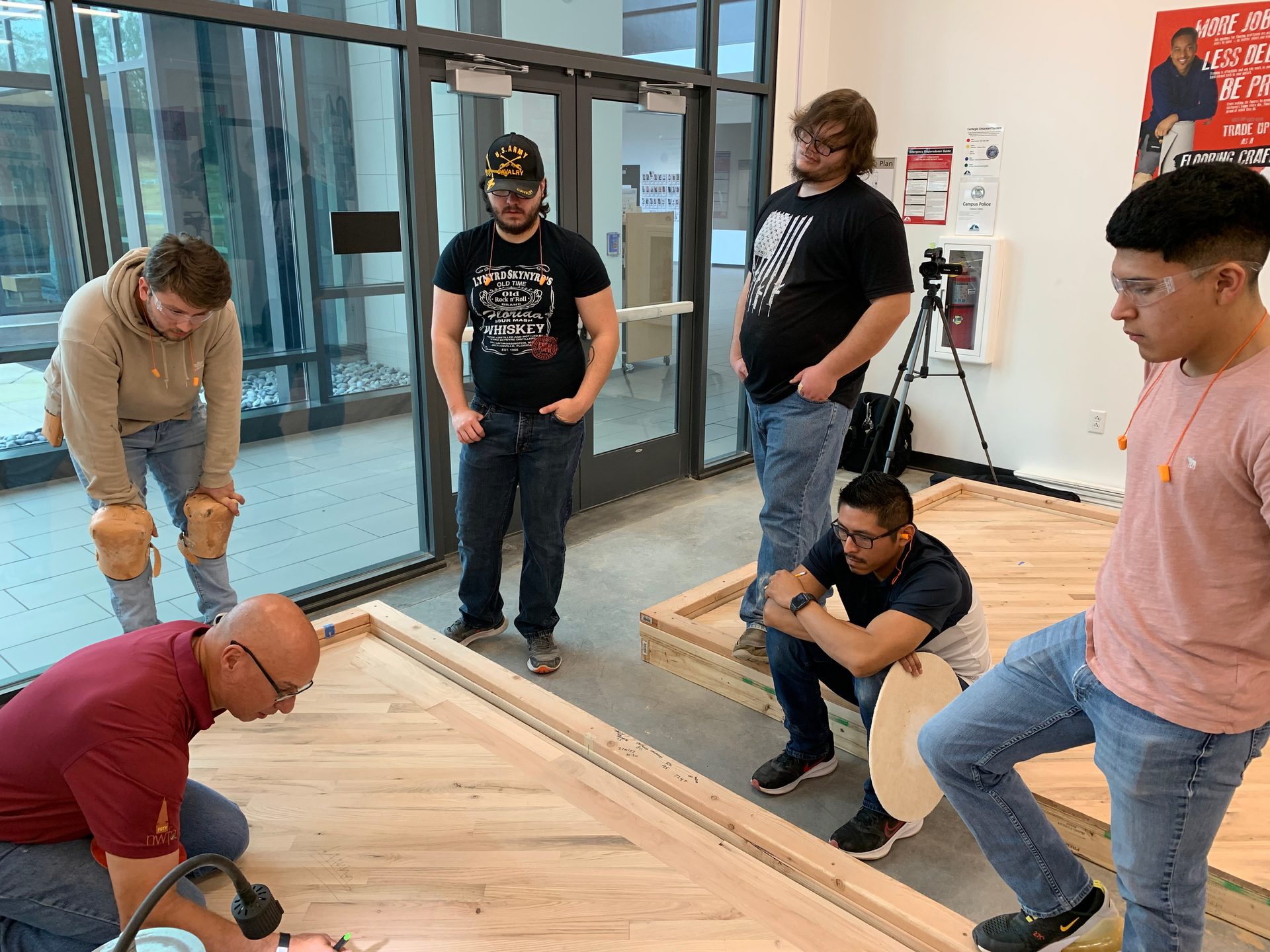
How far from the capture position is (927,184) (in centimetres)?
527

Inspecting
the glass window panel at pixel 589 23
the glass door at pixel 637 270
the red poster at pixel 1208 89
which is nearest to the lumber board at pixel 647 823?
the glass door at pixel 637 270

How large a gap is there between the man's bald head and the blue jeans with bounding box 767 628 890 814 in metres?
1.28

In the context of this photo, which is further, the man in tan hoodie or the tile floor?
the tile floor

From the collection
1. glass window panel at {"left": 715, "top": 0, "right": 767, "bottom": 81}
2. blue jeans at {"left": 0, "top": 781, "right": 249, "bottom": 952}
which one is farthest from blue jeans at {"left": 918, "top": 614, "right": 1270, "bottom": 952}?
glass window panel at {"left": 715, "top": 0, "right": 767, "bottom": 81}

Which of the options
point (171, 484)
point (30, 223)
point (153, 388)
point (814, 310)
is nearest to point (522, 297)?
point (814, 310)

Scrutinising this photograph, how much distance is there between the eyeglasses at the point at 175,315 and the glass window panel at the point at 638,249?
240 cm

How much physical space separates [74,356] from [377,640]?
1122mm

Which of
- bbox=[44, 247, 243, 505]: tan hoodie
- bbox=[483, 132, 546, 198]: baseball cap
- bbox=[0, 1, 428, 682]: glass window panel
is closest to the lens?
bbox=[44, 247, 243, 505]: tan hoodie

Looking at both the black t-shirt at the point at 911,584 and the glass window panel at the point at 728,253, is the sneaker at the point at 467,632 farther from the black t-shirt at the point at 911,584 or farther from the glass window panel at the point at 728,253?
the glass window panel at the point at 728,253

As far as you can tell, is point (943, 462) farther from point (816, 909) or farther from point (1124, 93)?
point (816, 909)

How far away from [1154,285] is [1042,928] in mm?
1142

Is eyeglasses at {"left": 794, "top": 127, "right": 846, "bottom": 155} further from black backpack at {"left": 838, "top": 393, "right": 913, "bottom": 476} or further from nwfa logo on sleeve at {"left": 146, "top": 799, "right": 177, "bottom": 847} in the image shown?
black backpack at {"left": 838, "top": 393, "right": 913, "bottom": 476}

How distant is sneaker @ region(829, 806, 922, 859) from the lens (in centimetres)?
221

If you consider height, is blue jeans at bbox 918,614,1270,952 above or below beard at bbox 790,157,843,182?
below
